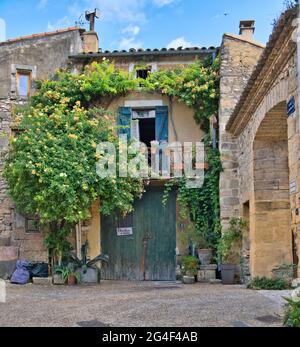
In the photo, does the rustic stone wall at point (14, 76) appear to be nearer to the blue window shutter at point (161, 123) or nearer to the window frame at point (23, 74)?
the window frame at point (23, 74)

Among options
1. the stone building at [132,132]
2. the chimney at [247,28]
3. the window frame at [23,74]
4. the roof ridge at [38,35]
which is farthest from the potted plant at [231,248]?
the roof ridge at [38,35]

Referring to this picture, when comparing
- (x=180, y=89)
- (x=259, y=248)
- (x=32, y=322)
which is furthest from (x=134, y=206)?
(x=32, y=322)

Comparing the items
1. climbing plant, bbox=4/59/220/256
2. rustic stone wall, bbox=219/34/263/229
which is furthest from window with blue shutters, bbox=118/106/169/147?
rustic stone wall, bbox=219/34/263/229

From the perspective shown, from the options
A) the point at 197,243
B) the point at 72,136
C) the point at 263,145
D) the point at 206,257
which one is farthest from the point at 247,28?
the point at 206,257

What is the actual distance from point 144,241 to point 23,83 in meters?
4.95

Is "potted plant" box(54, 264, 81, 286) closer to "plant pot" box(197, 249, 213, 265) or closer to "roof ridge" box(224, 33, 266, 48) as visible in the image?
"plant pot" box(197, 249, 213, 265)

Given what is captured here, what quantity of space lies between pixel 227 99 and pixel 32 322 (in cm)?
735

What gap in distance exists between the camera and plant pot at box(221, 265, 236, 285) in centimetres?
1052

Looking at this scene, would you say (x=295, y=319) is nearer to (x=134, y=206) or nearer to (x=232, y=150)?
(x=232, y=150)

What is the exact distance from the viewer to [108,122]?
1187 centimetres

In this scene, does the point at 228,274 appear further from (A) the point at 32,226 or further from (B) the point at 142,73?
(B) the point at 142,73

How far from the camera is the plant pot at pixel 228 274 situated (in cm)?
1052

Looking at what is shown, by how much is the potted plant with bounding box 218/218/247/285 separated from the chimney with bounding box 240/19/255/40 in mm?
5204

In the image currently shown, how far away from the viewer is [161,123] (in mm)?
12781
